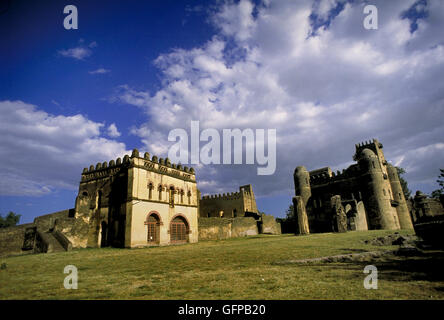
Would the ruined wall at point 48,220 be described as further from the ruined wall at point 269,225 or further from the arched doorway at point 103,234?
the ruined wall at point 269,225

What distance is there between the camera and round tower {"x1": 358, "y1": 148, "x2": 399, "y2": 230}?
37.4m

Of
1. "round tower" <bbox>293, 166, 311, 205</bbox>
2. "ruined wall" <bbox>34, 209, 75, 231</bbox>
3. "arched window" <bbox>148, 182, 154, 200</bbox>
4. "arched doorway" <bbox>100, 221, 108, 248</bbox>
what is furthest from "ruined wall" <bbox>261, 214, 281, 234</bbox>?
"ruined wall" <bbox>34, 209, 75, 231</bbox>

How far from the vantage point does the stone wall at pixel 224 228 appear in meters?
33.4

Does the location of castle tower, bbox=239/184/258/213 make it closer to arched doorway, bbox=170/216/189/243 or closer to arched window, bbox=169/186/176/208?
arched doorway, bbox=170/216/189/243

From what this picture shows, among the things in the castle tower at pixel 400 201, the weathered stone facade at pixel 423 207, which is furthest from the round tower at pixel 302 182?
the weathered stone facade at pixel 423 207

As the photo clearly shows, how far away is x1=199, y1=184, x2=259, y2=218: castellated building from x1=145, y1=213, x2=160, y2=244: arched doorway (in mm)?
27991

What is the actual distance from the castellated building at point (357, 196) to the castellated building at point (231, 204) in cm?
1049

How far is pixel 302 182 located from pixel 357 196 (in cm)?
1142

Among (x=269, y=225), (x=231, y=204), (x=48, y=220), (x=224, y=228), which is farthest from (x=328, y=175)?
(x=48, y=220)

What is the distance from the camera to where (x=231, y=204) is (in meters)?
52.7

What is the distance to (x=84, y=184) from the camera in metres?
28.4
